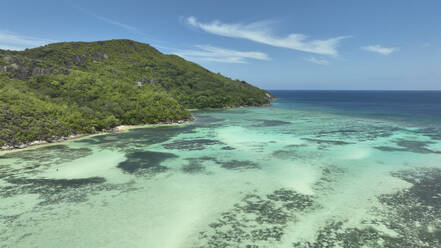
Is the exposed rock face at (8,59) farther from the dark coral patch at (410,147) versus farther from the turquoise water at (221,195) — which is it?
the dark coral patch at (410,147)

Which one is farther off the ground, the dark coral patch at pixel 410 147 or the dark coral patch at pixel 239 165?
the dark coral patch at pixel 410 147

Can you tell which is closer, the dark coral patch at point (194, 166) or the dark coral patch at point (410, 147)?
the dark coral patch at point (194, 166)

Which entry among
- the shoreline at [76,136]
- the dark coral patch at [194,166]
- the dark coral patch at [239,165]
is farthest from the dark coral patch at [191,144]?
the shoreline at [76,136]

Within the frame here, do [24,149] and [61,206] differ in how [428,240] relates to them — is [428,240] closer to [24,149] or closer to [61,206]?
[61,206]

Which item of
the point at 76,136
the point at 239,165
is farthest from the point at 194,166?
the point at 76,136

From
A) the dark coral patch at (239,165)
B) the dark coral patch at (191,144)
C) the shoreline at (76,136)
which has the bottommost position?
the dark coral patch at (239,165)

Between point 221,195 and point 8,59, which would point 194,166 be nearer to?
point 221,195

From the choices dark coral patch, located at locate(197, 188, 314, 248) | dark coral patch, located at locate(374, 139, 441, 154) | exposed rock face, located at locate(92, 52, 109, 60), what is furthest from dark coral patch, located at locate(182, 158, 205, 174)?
exposed rock face, located at locate(92, 52, 109, 60)
